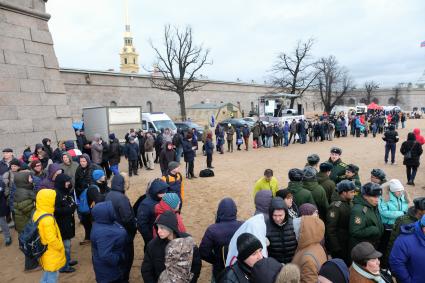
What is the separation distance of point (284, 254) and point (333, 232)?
3.35 feet

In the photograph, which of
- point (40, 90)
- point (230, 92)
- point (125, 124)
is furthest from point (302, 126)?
point (230, 92)

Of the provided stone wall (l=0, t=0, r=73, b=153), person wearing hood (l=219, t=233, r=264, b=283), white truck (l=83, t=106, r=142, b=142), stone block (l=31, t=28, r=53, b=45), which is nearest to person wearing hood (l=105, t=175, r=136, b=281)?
person wearing hood (l=219, t=233, r=264, b=283)

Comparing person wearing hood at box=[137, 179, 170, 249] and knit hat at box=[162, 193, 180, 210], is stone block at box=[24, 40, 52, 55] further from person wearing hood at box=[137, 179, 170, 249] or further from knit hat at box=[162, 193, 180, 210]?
knit hat at box=[162, 193, 180, 210]

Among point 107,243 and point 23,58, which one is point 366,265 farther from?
point 23,58

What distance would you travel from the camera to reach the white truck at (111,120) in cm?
1673

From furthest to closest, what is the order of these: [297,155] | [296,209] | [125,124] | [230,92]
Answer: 1. [230,92]
2. [125,124]
3. [297,155]
4. [296,209]

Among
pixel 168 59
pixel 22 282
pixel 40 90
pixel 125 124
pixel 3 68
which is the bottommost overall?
pixel 22 282

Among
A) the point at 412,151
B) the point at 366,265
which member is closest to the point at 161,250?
the point at 366,265

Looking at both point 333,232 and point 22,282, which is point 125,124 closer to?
point 22,282

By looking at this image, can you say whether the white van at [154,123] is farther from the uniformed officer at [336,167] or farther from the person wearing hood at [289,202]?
the person wearing hood at [289,202]

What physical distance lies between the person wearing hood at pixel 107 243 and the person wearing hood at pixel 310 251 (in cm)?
214

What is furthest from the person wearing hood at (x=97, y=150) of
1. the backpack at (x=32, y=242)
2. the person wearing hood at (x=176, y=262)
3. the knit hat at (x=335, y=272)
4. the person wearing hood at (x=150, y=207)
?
the knit hat at (x=335, y=272)

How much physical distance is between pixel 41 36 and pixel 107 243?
8.75 m

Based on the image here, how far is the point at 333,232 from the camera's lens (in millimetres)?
3982
